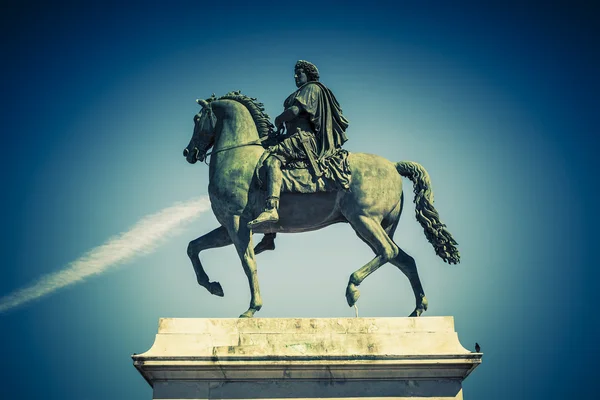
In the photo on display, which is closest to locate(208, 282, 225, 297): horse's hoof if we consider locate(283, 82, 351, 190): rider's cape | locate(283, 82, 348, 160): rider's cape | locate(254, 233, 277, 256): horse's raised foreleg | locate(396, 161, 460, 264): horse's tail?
locate(254, 233, 277, 256): horse's raised foreleg

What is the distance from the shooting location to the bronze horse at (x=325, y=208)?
12953 millimetres

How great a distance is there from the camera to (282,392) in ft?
38.1

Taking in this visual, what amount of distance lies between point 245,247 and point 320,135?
2113mm

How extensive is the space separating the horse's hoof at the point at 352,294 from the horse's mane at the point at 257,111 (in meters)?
2.90

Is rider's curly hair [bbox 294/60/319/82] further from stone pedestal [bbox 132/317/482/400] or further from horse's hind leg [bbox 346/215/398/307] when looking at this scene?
stone pedestal [bbox 132/317/482/400]

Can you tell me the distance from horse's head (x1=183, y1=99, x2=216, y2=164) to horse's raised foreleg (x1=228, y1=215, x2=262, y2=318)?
1.55m

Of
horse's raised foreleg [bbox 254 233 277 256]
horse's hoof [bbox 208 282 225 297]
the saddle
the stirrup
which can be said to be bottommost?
horse's hoof [bbox 208 282 225 297]

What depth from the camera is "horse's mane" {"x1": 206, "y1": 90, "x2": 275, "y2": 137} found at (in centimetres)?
1390

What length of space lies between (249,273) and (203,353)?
161 centimetres

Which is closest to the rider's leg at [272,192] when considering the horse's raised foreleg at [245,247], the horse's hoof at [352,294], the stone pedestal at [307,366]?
the horse's raised foreleg at [245,247]

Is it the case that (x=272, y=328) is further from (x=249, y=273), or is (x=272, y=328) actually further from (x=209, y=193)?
(x=209, y=193)

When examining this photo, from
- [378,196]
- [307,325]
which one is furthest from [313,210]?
[307,325]

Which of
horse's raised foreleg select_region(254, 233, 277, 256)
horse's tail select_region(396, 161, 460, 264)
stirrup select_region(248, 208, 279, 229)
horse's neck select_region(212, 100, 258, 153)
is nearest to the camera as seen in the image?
stirrup select_region(248, 208, 279, 229)

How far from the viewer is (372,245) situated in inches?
513
